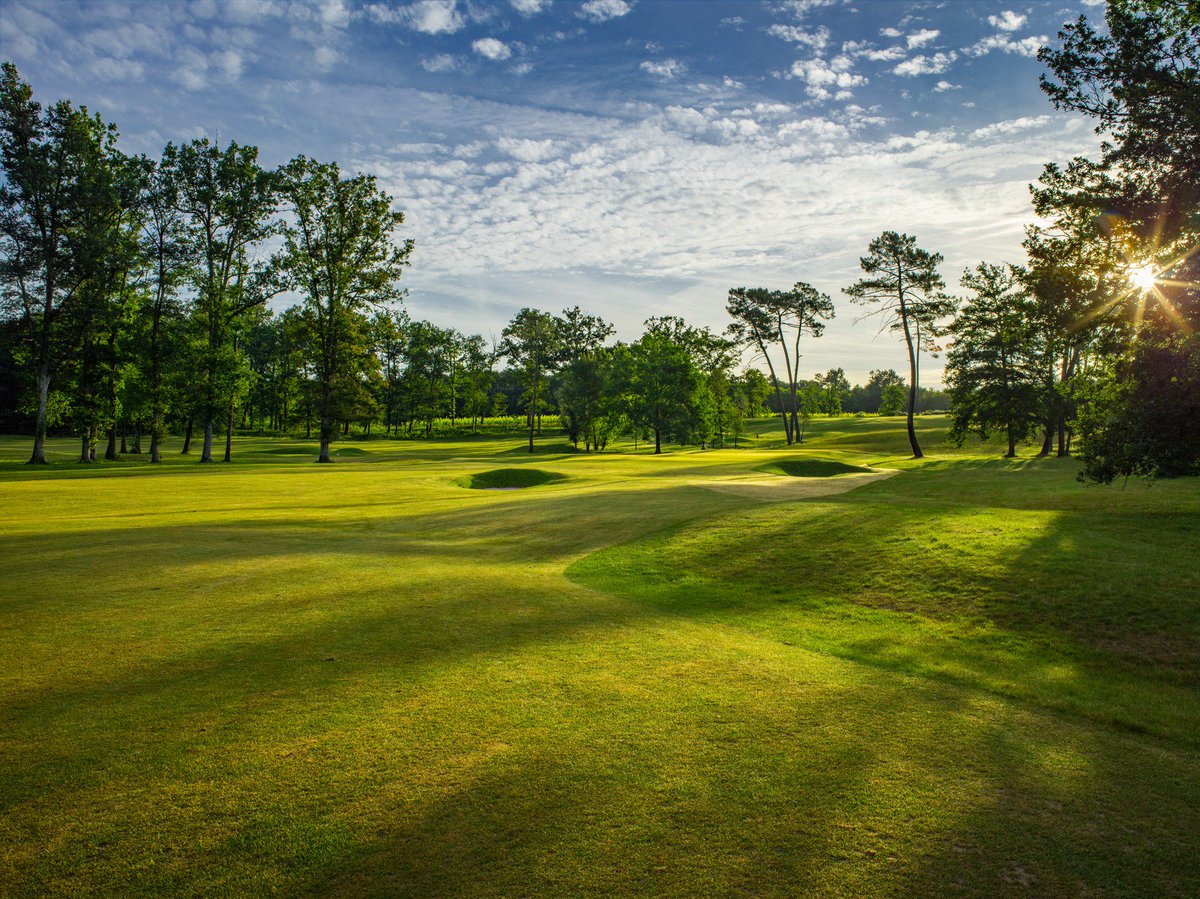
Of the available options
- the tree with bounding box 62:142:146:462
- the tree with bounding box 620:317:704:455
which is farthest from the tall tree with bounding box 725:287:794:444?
the tree with bounding box 62:142:146:462

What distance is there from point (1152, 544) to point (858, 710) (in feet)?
34.5

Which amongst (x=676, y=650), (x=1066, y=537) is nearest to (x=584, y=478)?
(x=1066, y=537)

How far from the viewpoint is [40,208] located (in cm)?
3688

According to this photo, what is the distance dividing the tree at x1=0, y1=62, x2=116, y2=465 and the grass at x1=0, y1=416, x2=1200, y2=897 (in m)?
32.6

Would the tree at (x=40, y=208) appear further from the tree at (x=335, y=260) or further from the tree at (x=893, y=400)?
the tree at (x=893, y=400)

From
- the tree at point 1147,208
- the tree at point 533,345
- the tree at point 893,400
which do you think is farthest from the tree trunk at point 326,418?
the tree at point 893,400

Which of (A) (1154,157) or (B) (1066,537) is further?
(A) (1154,157)

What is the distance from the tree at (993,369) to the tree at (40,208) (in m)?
61.1

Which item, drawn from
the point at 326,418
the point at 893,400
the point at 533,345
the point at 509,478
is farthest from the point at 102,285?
the point at 893,400

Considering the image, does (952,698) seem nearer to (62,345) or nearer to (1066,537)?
(1066,537)

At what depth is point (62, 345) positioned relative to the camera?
131 ft

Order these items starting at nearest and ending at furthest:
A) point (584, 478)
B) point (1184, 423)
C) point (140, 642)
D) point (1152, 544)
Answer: point (140, 642) < point (1152, 544) < point (1184, 423) < point (584, 478)

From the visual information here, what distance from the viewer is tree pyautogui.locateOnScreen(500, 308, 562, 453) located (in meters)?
72.8

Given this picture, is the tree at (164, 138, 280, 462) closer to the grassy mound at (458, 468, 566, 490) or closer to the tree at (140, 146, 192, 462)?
the tree at (140, 146, 192, 462)
